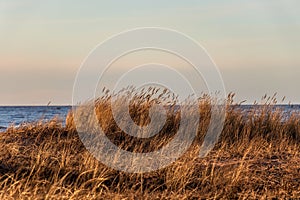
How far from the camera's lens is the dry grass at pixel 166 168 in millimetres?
6773

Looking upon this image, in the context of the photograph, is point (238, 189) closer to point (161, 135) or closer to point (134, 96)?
point (161, 135)

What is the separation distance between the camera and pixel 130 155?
29.2 feet

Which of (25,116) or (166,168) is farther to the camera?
(25,116)

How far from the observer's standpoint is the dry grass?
6.77 m

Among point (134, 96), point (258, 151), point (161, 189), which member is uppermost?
point (134, 96)

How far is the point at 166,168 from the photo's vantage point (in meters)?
7.75

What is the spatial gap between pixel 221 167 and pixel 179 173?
92cm

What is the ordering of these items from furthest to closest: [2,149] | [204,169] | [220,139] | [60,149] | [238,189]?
[220,139] < [60,149] < [2,149] < [204,169] < [238,189]

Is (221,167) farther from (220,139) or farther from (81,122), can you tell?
(81,122)

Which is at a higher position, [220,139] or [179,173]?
[220,139]

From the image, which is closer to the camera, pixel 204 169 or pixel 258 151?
pixel 204 169

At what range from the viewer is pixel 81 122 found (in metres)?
10.7

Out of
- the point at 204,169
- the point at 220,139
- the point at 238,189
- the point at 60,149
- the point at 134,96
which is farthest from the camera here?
the point at 134,96

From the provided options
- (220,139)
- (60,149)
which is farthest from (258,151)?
(60,149)
